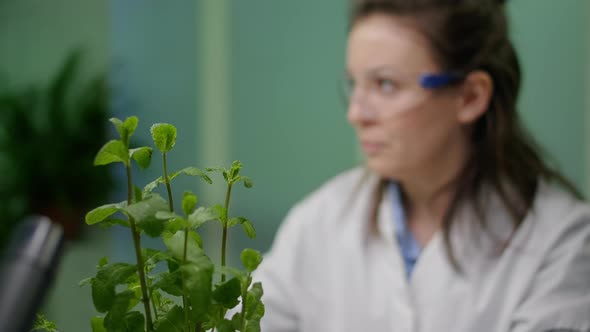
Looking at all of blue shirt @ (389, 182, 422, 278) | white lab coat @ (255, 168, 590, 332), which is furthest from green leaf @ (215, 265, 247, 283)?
blue shirt @ (389, 182, 422, 278)

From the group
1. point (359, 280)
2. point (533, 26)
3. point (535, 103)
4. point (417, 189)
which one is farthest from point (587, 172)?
point (359, 280)

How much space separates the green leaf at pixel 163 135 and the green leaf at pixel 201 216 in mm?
59

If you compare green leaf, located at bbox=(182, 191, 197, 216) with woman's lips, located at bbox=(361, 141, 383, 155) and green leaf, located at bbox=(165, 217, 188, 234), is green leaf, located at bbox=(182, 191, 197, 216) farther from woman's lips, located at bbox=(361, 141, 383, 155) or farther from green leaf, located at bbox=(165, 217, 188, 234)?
woman's lips, located at bbox=(361, 141, 383, 155)

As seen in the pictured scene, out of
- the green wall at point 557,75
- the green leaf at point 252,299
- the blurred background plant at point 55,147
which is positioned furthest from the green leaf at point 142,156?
the blurred background plant at point 55,147

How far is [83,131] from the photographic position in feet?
10.0

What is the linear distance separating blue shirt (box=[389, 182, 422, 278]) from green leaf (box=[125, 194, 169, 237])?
1074 millimetres

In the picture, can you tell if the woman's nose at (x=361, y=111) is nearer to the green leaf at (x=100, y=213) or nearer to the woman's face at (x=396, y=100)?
the woman's face at (x=396, y=100)

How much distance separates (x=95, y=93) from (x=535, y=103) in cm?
174

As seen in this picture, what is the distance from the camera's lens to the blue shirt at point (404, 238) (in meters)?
1.54

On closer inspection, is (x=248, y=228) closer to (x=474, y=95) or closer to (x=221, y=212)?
(x=221, y=212)

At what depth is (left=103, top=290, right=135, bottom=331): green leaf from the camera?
510mm

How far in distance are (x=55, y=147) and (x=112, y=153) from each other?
264 centimetres

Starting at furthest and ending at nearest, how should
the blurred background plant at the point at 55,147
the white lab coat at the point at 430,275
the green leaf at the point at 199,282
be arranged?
the blurred background plant at the point at 55,147, the white lab coat at the point at 430,275, the green leaf at the point at 199,282

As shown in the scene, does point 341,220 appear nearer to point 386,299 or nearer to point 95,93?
point 386,299
